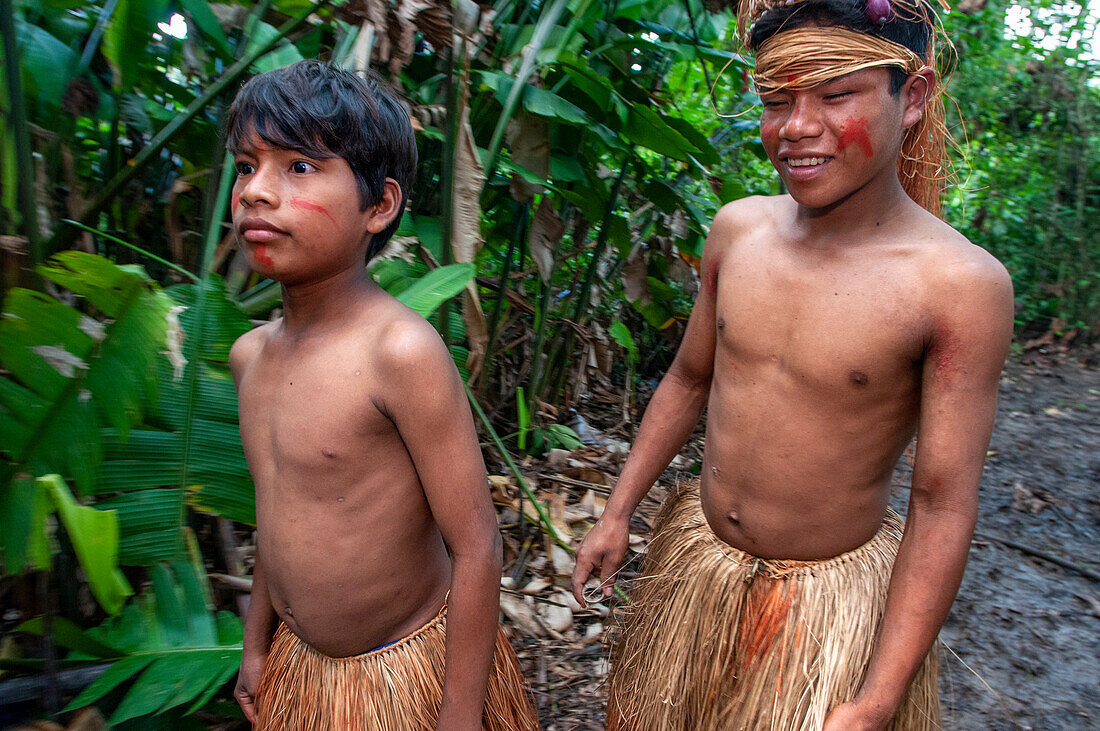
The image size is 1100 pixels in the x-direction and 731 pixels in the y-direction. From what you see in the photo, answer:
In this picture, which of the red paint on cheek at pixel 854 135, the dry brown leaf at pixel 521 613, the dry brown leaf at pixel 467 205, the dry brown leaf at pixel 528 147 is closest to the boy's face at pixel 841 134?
the red paint on cheek at pixel 854 135

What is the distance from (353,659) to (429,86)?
5.64 feet

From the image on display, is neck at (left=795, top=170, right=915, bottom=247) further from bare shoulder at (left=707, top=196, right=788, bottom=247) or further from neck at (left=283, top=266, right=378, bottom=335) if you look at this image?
neck at (left=283, top=266, right=378, bottom=335)

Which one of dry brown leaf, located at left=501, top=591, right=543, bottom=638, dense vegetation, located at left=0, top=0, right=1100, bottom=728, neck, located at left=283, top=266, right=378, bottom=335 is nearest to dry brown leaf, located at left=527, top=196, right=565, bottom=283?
dense vegetation, located at left=0, top=0, right=1100, bottom=728

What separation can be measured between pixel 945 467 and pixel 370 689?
0.98 meters

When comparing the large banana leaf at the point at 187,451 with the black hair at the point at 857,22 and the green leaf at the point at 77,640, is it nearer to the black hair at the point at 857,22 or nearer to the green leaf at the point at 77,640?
the green leaf at the point at 77,640

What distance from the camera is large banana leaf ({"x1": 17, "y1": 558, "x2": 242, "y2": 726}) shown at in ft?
5.07

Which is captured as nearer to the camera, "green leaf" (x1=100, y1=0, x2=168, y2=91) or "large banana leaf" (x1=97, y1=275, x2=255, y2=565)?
"large banana leaf" (x1=97, y1=275, x2=255, y2=565)

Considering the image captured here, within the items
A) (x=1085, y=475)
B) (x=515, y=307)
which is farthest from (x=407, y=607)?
(x=1085, y=475)

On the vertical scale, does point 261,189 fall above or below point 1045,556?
above

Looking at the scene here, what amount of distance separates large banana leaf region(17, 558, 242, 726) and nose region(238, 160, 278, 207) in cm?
90

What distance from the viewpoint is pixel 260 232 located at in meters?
1.20

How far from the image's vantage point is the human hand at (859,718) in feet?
3.98

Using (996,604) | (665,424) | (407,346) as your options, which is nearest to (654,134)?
(665,424)

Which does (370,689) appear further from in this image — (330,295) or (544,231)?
(544,231)
